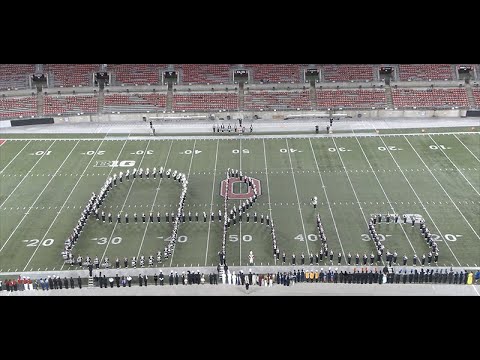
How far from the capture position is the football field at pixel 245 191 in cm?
2223

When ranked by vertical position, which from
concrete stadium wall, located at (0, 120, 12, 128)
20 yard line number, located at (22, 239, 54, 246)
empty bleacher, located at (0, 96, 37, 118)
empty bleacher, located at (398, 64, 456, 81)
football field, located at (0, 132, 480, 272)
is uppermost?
empty bleacher, located at (398, 64, 456, 81)

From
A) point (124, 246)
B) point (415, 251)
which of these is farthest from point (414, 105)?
point (124, 246)

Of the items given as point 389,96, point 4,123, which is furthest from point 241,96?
point 4,123

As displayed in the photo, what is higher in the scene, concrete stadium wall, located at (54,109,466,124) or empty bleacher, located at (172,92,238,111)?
empty bleacher, located at (172,92,238,111)

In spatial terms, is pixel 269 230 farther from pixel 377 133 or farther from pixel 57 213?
pixel 377 133

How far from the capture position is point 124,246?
Result: 22.5 metres

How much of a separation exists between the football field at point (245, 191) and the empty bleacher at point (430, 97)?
5350 mm

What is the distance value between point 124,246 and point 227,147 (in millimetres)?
12474

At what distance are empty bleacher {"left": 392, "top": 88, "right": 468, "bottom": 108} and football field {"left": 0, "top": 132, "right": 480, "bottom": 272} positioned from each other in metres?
5.35

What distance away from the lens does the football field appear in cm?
2223

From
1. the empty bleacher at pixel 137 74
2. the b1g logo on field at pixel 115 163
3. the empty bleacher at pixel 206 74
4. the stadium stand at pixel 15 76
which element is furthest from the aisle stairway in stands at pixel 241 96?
the stadium stand at pixel 15 76

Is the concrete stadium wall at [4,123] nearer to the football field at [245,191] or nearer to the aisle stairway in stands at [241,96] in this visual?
the football field at [245,191]

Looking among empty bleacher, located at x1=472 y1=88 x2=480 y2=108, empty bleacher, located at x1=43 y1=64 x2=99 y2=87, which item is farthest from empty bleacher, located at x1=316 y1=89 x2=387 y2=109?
empty bleacher, located at x1=43 y1=64 x2=99 y2=87

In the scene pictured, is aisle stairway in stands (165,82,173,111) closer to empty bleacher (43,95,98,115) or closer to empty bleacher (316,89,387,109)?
empty bleacher (43,95,98,115)
